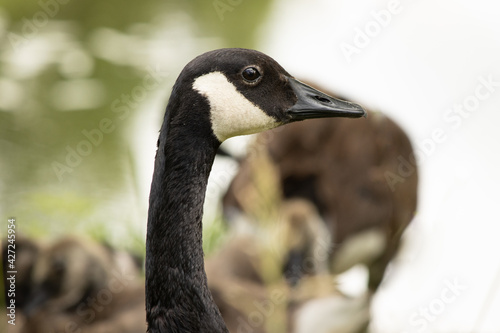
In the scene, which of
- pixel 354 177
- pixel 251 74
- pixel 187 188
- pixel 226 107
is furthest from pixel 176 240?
pixel 354 177

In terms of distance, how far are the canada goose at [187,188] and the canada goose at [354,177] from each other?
2.61m

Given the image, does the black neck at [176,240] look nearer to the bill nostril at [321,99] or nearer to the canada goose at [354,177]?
the bill nostril at [321,99]

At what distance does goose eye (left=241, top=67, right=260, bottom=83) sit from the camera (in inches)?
92.4

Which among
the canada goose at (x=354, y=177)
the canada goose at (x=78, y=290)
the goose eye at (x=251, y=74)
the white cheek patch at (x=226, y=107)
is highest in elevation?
the goose eye at (x=251, y=74)

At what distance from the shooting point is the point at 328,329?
447 cm

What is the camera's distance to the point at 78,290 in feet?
14.6

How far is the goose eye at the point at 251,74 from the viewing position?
2.35m

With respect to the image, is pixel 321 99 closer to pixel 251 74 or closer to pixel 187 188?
pixel 251 74

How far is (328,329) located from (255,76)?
8.19 ft

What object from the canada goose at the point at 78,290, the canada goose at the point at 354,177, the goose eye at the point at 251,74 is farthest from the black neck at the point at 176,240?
the canada goose at the point at 354,177

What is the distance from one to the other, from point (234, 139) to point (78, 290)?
7.40 feet

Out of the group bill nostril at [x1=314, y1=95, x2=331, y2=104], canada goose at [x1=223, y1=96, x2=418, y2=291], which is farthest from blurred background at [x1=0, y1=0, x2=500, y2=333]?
bill nostril at [x1=314, y1=95, x2=331, y2=104]

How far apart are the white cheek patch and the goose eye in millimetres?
55

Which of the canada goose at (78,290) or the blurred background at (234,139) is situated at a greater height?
the blurred background at (234,139)
